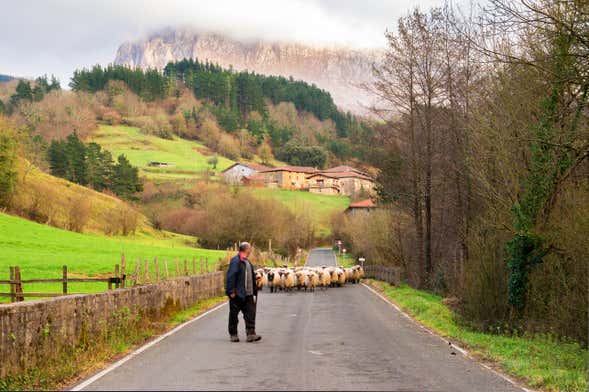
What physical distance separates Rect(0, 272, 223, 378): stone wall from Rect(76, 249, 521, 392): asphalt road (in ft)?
4.09

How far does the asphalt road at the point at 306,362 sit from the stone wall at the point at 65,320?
1.25m

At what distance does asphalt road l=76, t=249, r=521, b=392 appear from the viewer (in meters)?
9.56

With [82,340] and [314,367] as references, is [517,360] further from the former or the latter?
[82,340]

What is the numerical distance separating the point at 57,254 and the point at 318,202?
8862 centimetres

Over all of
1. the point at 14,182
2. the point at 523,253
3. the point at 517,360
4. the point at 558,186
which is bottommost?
the point at 517,360

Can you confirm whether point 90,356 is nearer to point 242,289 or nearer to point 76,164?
point 242,289

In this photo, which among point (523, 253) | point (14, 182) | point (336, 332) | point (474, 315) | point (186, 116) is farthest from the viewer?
point (186, 116)

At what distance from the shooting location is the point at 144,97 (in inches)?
7653

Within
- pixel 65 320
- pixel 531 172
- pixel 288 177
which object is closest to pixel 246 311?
pixel 65 320

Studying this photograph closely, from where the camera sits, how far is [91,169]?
373 feet

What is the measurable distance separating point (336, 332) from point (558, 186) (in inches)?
262

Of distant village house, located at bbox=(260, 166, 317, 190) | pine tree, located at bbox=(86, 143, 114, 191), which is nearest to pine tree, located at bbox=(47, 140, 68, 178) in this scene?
pine tree, located at bbox=(86, 143, 114, 191)

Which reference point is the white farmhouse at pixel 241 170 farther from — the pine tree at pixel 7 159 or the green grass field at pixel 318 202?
the pine tree at pixel 7 159

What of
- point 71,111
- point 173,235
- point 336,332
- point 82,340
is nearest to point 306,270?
point 336,332
